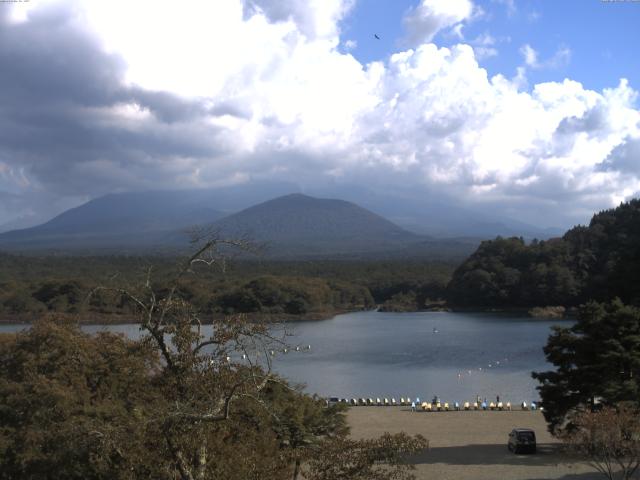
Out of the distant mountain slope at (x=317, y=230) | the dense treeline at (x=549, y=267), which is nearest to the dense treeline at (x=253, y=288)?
the dense treeline at (x=549, y=267)

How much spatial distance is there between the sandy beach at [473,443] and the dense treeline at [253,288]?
18.7 meters

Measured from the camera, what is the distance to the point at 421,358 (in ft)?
102

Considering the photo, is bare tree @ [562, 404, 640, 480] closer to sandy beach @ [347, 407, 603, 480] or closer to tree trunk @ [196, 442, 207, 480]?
sandy beach @ [347, 407, 603, 480]

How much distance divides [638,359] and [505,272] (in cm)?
4251

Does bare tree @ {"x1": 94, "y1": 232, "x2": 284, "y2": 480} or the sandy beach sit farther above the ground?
bare tree @ {"x1": 94, "y1": 232, "x2": 284, "y2": 480}

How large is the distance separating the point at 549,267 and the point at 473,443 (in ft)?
131

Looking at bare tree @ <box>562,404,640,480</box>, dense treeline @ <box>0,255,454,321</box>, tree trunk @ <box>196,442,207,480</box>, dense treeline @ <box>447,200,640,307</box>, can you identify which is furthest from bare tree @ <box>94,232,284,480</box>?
dense treeline @ <box>447,200,640,307</box>

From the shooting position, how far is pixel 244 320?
5.00m

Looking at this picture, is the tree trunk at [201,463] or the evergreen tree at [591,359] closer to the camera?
the tree trunk at [201,463]

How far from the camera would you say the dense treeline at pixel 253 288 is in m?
46.1

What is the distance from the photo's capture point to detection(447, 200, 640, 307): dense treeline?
5003 centimetres

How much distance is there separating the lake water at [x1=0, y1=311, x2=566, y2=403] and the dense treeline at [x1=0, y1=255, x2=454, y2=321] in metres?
4.10

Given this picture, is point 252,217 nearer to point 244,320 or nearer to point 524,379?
point 524,379

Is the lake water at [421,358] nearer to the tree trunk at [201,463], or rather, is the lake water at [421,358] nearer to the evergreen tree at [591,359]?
the evergreen tree at [591,359]
